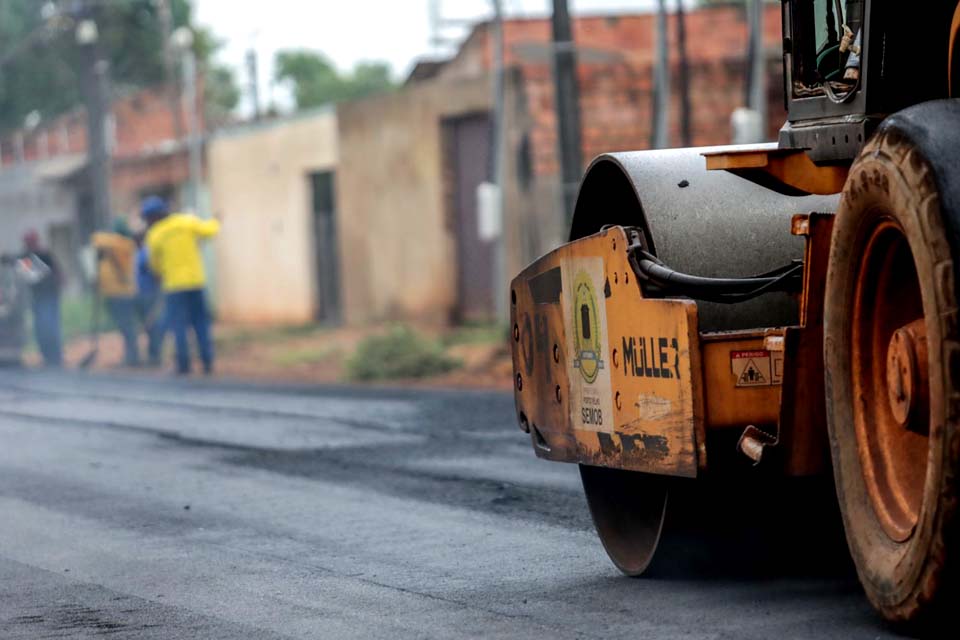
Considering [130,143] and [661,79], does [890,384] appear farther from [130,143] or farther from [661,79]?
[130,143]

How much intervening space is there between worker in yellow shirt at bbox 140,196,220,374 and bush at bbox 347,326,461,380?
5.90 feet

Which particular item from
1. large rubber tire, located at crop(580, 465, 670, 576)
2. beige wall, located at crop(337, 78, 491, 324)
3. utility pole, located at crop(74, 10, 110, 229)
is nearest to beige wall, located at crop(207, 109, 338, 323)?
beige wall, located at crop(337, 78, 491, 324)

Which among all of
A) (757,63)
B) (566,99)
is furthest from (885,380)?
(757,63)

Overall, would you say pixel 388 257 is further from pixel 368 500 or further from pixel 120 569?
pixel 120 569

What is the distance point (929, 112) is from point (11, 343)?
773 inches

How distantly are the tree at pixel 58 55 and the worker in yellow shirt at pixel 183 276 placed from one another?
2881cm

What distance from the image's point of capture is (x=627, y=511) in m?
6.17

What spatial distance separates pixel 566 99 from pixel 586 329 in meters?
11.7

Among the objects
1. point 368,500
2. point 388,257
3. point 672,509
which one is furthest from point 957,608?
point 388,257

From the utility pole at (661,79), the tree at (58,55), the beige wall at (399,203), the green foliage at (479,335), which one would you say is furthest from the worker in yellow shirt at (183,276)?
the tree at (58,55)

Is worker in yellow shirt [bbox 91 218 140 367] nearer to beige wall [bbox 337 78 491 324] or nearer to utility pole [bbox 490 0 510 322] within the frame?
beige wall [bbox 337 78 491 324]

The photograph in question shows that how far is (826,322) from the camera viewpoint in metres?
4.67

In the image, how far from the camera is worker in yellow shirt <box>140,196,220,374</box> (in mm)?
18875

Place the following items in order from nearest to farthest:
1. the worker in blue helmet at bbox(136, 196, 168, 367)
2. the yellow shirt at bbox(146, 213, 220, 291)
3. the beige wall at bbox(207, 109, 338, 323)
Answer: the yellow shirt at bbox(146, 213, 220, 291) < the worker in blue helmet at bbox(136, 196, 168, 367) < the beige wall at bbox(207, 109, 338, 323)
